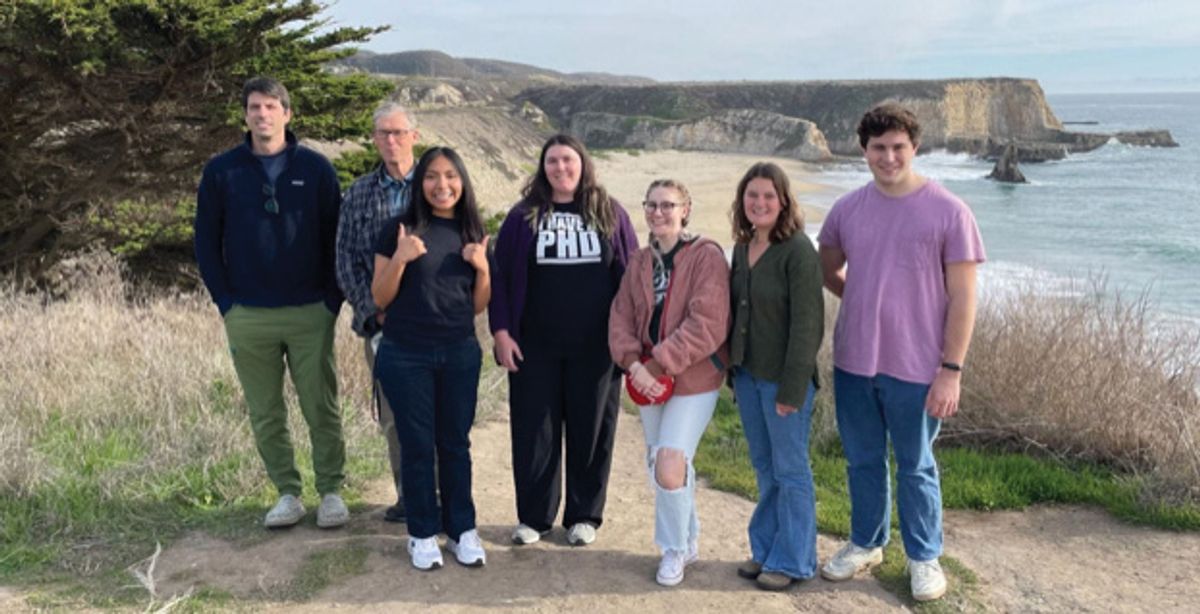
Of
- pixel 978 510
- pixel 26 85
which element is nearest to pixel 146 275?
pixel 26 85

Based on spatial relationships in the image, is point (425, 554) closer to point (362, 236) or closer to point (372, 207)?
point (362, 236)

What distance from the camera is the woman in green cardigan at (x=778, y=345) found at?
11.9ft

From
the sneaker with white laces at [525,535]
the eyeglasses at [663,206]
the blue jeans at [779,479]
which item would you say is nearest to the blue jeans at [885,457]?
the blue jeans at [779,479]

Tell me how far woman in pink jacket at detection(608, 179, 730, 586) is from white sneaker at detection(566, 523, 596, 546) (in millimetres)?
570

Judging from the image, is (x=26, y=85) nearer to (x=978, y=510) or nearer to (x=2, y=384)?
(x=2, y=384)

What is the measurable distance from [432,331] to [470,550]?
3.48 ft

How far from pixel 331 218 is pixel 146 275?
6.79 meters

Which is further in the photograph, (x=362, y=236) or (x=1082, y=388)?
(x=1082, y=388)

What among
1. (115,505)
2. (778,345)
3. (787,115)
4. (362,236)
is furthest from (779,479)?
(787,115)

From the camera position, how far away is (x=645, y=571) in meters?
4.20

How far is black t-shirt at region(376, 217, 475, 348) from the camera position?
388cm

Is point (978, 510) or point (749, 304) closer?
point (749, 304)

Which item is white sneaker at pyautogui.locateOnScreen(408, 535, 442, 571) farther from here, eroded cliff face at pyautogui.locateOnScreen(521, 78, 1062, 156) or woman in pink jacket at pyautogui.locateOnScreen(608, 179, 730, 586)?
eroded cliff face at pyautogui.locateOnScreen(521, 78, 1062, 156)

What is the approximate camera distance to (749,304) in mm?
3748
